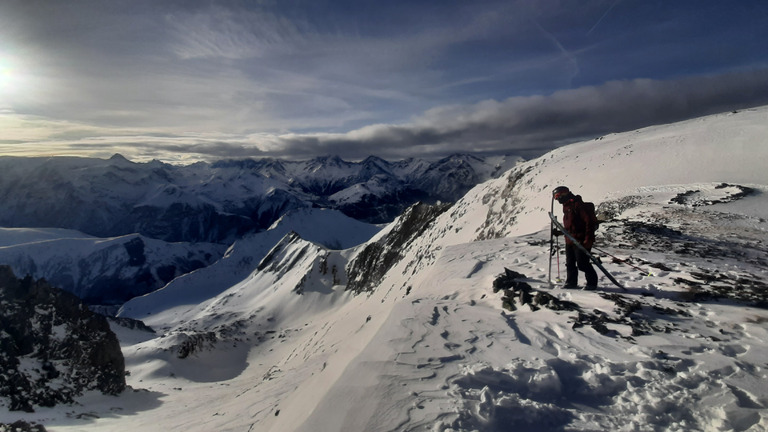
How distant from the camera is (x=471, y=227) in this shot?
4525 centimetres

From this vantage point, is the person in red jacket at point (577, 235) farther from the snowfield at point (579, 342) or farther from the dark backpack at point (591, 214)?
the snowfield at point (579, 342)

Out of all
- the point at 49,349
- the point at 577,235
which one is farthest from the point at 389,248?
the point at 577,235

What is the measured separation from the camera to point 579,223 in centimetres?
1042

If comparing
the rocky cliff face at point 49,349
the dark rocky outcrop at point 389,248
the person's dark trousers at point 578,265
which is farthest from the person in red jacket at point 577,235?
the dark rocky outcrop at point 389,248

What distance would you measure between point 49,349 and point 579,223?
44136 millimetres

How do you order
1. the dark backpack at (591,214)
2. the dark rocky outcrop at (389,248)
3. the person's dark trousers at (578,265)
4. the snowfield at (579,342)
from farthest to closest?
1. the dark rocky outcrop at (389,248)
2. the person's dark trousers at (578,265)
3. the dark backpack at (591,214)
4. the snowfield at (579,342)

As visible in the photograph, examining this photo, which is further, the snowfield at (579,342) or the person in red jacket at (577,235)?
the person in red jacket at (577,235)

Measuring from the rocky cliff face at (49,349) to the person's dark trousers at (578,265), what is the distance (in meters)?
33.3

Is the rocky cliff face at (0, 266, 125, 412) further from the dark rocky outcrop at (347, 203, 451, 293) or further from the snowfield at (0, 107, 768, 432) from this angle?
the dark rocky outcrop at (347, 203, 451, 293)

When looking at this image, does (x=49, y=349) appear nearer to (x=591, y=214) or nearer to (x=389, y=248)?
(x=591, y=214)

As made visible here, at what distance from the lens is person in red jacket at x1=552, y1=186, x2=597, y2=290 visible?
10.2 m

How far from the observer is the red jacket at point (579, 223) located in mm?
10188

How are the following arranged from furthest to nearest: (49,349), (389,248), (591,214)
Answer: (389,248), (49,349), (591,214)

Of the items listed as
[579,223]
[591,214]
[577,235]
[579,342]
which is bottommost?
[579,342]
